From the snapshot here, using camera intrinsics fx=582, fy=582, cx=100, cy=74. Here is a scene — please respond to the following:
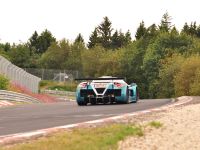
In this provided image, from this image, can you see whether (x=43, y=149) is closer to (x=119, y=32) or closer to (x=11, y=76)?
(x=11, y=76)

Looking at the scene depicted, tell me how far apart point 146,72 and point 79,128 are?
87471mm

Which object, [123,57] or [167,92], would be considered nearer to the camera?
[167,92]

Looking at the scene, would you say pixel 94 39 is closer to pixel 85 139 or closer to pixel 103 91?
pixel 103 91

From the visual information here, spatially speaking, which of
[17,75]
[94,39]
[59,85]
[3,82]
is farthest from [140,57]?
[3,82]

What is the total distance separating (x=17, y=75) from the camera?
5141 centimetres

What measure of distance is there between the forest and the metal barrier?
19.9 metres

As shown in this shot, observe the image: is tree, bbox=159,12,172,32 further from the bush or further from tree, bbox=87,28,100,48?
the bush

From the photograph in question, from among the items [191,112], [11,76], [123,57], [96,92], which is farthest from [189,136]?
[123,57]

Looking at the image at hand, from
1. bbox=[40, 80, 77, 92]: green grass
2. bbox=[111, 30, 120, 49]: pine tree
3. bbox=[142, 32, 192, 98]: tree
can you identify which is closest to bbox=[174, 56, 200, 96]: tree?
bbox=[142, 32, 192, 98]: tree

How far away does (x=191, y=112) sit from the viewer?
1402 cm

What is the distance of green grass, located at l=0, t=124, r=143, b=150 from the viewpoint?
7.94m

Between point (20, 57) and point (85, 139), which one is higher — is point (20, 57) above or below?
above

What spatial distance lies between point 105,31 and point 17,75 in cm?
10698

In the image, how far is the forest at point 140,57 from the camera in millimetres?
82188
